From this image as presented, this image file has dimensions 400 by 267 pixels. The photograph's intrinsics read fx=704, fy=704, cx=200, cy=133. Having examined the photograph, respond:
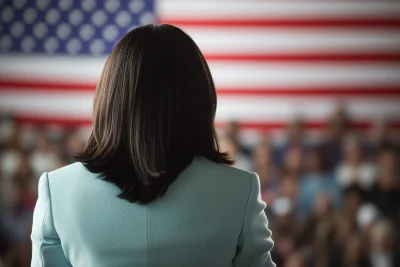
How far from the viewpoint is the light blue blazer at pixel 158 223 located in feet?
2.24

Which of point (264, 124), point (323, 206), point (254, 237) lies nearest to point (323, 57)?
point (264, 124)

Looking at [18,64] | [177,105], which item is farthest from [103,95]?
[18,64]

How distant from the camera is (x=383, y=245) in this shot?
3.69 metres

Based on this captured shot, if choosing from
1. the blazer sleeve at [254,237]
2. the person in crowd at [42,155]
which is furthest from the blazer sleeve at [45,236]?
the person in crowd at [42,155]

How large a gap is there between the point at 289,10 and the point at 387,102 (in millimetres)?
714

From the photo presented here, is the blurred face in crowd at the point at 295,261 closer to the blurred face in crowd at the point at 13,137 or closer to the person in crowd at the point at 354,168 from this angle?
the person in crowd at the point at 354,168

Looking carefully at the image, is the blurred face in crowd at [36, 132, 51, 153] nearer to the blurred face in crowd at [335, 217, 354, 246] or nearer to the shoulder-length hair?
the blurred face in crowd at [335, 217, 354, 246]

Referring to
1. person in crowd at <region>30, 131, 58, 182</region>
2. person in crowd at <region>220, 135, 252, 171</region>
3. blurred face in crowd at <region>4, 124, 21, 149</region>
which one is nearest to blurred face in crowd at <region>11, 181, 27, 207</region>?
person in crowd at <region>30, 131, 58, 182</region>

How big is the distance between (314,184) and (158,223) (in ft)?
10.6

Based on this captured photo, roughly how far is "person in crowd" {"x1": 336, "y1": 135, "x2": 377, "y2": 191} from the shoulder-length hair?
3.15 metres

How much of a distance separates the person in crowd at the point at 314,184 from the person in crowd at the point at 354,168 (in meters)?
0.06

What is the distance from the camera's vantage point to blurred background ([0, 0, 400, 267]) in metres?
3.73

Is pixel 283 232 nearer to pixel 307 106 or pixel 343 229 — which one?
pixel 343 229

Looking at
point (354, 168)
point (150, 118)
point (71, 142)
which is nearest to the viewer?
point (150, 118)
